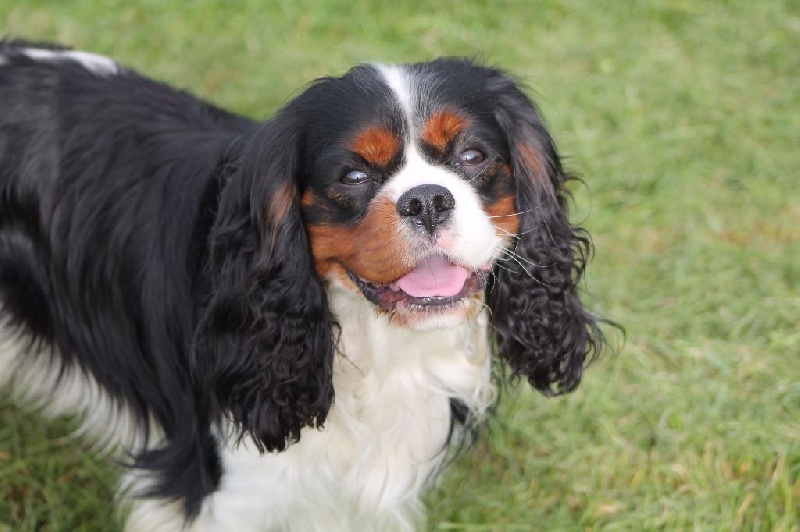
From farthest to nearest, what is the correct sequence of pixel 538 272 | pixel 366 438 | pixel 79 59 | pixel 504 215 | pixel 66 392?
pixel 66 392 → pixel 79 59 → pixel 366 438 → pixel 538 272 → pixel 504 215

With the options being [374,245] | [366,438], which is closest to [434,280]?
[374,245]

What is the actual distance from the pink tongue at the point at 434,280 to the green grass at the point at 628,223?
0.63 m

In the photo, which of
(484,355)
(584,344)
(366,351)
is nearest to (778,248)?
(584,344)

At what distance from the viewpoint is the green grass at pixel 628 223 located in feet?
10.7

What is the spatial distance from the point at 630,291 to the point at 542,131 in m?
1.69

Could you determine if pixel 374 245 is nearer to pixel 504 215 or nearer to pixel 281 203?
pixel 281 203

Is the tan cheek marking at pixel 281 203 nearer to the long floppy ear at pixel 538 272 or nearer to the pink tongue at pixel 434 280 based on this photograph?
the pink tongue at pixel 434 280

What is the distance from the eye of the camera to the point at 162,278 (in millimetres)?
2752

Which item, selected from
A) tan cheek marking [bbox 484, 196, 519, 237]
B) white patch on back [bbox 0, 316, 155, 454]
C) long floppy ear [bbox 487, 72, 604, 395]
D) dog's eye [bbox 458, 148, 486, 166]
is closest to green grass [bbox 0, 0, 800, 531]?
white patch on back [bbox 0, 316, 155, 454]

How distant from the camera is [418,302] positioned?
2.30 m

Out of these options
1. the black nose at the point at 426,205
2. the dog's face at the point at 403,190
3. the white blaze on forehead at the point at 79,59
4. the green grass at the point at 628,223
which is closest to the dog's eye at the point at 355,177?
the dog's face at the point at 403,190

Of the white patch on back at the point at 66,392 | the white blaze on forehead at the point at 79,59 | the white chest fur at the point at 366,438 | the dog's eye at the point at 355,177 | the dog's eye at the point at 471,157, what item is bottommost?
the white patch on back at the point at 66,392

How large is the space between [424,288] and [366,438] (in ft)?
1.88

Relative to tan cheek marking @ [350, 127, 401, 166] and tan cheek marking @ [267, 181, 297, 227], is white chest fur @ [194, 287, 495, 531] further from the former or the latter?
tan cheek marking @ [350, 127, 401, 166]
